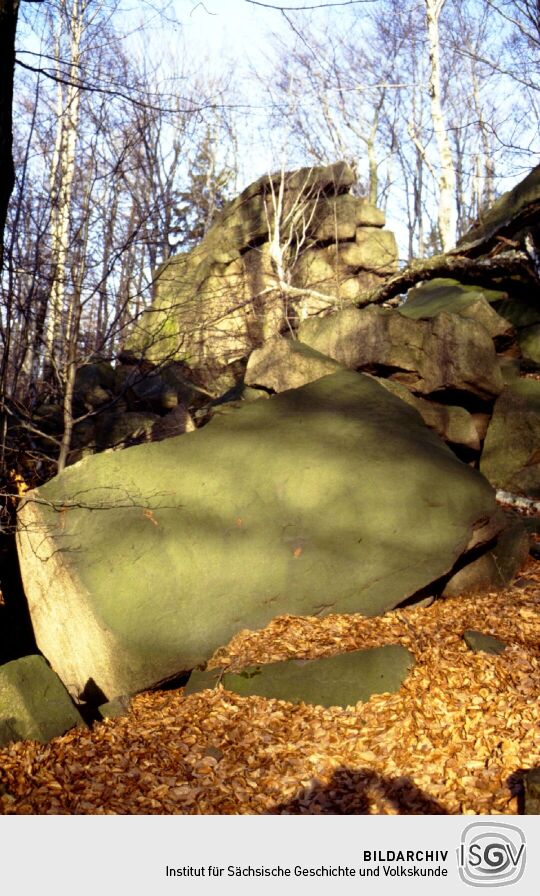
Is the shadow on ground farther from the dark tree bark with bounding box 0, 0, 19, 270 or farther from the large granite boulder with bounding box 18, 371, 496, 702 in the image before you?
the dark tree bark with bounding box 0, 0, 19, 270

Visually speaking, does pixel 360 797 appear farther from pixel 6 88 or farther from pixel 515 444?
pixel 515 444

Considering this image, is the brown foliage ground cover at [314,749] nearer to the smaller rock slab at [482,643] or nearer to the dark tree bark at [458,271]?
the smaller rock slab at [482,643]

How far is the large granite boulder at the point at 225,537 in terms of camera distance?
540 cm

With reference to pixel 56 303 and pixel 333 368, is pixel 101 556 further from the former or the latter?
pixel 333 368

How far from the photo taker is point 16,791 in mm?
3996

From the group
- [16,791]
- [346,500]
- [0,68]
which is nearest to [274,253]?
[346,500]

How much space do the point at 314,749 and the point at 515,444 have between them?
5.94m

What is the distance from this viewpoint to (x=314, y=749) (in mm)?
4301

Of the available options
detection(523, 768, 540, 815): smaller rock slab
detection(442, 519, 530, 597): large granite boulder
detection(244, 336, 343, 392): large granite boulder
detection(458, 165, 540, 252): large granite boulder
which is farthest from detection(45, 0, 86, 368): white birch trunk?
detection(458, 165, 540, 252): large granite boulder

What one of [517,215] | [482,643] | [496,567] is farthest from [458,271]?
[482,643]

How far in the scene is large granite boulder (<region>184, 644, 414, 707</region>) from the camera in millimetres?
4789

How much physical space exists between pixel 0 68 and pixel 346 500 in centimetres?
411

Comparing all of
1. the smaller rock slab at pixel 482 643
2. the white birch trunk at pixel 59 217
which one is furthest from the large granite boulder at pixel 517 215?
the smaller rock slab at pixel 482 643
